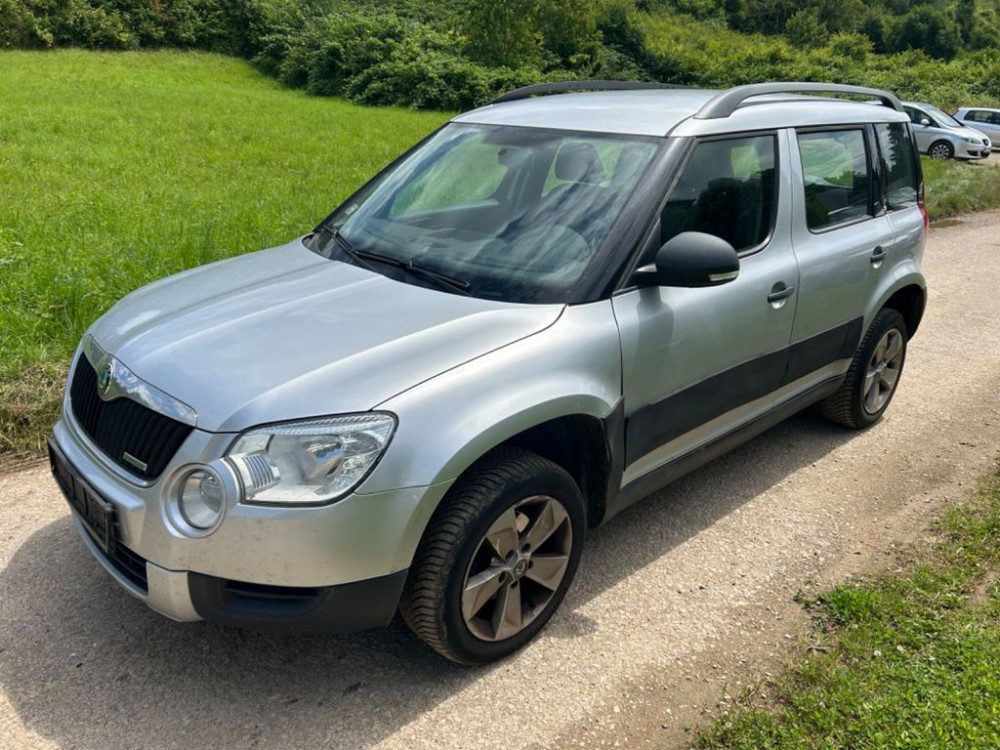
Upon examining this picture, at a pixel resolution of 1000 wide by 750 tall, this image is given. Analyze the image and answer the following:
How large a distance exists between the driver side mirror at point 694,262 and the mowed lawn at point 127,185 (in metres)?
3.26

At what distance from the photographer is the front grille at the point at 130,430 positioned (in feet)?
8.30

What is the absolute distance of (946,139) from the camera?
75.5 ft

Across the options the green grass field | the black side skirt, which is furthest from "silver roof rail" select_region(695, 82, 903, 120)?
the green grass field

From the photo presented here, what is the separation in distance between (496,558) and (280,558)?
749 millimetres

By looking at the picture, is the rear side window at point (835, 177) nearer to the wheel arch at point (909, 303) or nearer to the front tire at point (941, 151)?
the wheel arch at point (909, 303)

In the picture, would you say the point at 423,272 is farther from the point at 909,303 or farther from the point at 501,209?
the point at 909,303

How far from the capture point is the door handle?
12.2 ft

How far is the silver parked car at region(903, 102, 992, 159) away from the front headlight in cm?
2374

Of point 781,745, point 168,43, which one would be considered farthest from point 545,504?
point 168,43

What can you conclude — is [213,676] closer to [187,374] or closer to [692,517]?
[187,374]

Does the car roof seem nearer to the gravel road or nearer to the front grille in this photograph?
the gravel road

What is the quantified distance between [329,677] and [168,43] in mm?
43603

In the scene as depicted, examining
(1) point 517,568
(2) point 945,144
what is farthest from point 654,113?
(2) point 945,144

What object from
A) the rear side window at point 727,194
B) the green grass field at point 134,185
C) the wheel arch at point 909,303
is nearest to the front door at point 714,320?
the rear side window at point 727,194
